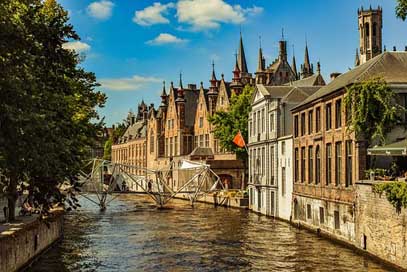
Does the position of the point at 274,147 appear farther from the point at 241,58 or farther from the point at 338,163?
the point at 241,58

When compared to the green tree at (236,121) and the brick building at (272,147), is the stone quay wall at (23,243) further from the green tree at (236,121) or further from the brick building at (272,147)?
the green tree at (236,121)

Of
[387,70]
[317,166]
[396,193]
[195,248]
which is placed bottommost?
[195,248]

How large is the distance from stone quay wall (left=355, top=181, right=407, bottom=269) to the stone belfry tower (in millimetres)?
69039

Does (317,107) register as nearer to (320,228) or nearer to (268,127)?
(320,228)

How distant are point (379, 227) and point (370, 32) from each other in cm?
7386

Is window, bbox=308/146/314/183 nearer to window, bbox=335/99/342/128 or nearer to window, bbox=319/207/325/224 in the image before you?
window, bbox=319/207/325/224

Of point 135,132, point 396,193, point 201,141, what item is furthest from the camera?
point 135,132

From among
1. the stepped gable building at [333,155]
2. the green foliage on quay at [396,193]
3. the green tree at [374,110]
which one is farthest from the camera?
the stepped gable building at [333,155]

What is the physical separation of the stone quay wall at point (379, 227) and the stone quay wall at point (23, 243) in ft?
42.6

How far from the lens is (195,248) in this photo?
29453mm

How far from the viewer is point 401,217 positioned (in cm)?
2177

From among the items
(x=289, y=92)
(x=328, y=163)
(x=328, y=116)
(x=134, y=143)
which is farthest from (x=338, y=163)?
(x=134, y=143)

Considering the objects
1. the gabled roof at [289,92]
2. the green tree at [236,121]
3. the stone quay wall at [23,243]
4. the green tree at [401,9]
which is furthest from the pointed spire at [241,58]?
the green tree at [401,9]

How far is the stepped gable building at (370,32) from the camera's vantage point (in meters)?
91.8
